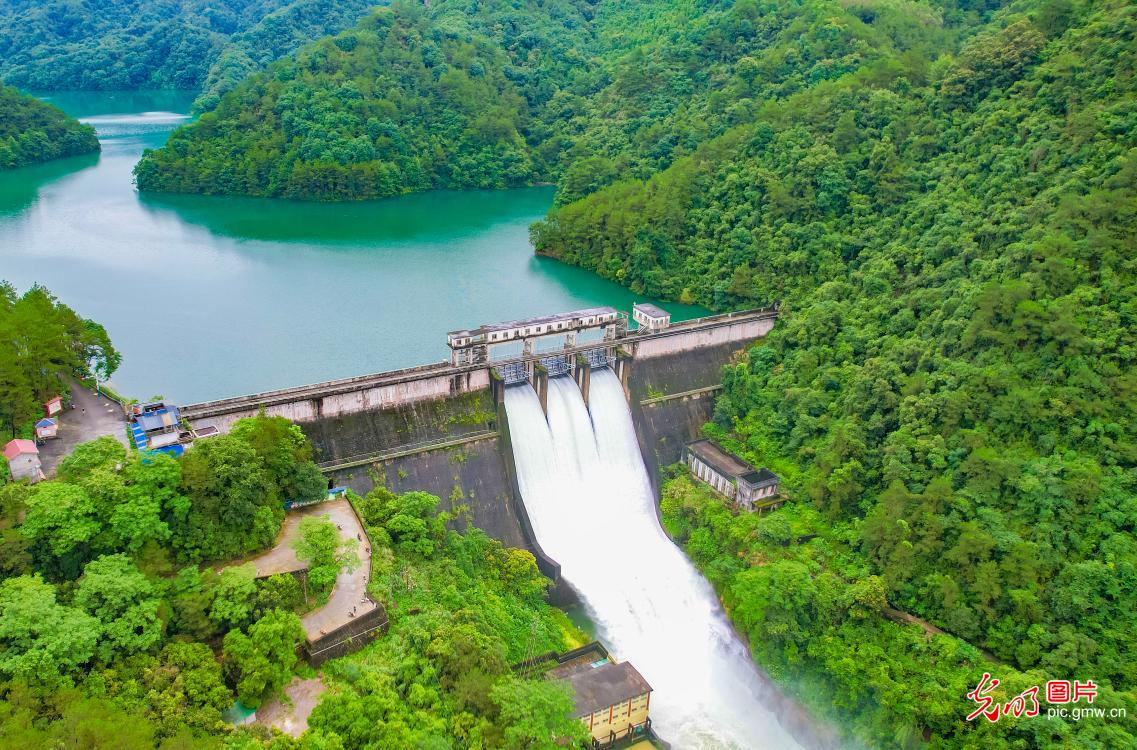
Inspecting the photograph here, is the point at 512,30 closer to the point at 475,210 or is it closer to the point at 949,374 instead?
the point at 475,210

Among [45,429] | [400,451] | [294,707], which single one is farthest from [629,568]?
[45,429]

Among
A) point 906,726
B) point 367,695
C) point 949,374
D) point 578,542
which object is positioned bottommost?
point 906,726

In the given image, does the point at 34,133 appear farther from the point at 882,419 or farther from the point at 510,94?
the point at 882,419

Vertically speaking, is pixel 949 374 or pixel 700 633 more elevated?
pixel 949 374

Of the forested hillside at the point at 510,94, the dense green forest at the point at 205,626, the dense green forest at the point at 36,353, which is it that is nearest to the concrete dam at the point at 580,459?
the dense green forest at the point at 205,626

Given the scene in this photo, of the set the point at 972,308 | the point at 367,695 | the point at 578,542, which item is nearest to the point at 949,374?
the point at 972,308

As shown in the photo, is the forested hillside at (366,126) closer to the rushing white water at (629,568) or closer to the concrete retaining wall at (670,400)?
the concrete retaining wall at (670,400)

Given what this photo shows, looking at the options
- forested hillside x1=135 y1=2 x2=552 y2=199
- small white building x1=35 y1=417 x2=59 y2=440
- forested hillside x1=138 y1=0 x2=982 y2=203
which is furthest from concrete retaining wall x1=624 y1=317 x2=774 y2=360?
forested hillside x1=135 y1=2 x2=552 y2=199
